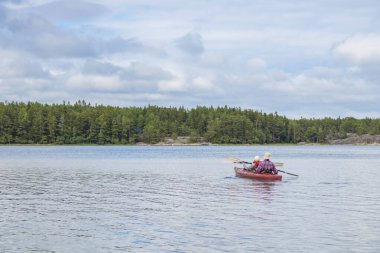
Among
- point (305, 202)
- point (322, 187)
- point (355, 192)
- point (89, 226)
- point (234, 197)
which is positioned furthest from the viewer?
point (322, 187)

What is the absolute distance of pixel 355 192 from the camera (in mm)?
48875

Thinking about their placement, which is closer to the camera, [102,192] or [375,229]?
[375,229]

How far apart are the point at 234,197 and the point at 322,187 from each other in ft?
39.4

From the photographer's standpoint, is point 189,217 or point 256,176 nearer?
point 189,217

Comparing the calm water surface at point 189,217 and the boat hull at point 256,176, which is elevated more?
the boat hull at point 256,176

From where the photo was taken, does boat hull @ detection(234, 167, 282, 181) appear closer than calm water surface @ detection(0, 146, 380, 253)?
No

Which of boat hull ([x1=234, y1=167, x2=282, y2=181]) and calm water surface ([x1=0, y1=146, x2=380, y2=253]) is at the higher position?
boat hull ([x1=234, y1=167, x2=282, y2=181])

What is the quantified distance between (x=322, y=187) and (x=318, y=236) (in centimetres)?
2581

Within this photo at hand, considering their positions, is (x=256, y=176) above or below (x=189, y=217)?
above

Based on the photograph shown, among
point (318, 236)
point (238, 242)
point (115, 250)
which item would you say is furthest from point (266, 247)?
point (115, 250)

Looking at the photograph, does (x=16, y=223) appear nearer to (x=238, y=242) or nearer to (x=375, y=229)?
(x=238, y=242)

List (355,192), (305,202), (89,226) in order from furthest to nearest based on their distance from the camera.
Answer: (355,192), (305,202), (89,226)

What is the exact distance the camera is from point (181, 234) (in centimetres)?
2934

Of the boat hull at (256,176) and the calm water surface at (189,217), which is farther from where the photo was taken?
the boat hull at (256,176)
